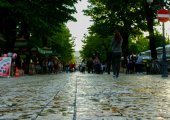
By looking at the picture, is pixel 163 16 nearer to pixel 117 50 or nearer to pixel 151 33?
pixel 117 50

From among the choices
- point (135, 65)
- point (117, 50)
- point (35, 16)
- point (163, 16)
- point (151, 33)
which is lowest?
point (117, 50)

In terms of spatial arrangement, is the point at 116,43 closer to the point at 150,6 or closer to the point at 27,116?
the point at 27,116

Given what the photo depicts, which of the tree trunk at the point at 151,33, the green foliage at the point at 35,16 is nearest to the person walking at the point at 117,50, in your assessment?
the green foliage at the point at 35,16

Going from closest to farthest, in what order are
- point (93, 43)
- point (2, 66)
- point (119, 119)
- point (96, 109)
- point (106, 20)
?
point (119, 119) → point (96, 109) → point (2, 66) → point (106, 20) → point (93, 43)

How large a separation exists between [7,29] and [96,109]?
110 ft

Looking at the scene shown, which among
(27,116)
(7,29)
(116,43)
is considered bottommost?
(27,116)

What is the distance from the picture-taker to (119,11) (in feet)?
165

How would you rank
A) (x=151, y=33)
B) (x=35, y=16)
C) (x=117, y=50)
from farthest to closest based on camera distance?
(x=151, y=33) < (x=35, y=16) < (x=117, y=50)

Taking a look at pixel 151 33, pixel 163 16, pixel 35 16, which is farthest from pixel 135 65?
pixel 163 16

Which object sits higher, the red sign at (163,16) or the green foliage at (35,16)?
the green foliage at (35,16)

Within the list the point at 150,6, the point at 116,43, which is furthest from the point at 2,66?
the point at 150,6

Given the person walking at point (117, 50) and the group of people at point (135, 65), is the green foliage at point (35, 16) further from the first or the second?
the person walking at point (117, 50)

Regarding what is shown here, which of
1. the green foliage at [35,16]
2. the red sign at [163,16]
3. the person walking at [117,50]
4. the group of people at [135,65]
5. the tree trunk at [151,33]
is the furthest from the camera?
the group of people at [135,65]

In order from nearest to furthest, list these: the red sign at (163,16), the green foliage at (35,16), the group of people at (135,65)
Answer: the red sign at (163,16) < the green foliage at (35,16) < the group of people at (135,65)
